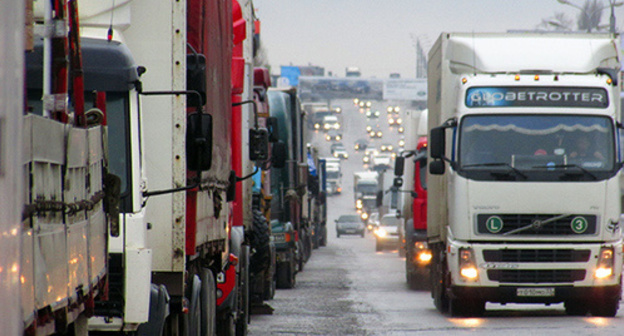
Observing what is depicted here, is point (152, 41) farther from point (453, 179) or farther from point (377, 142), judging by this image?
point (377, 142)

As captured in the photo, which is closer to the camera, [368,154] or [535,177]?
[535,177]

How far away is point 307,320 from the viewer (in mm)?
16688

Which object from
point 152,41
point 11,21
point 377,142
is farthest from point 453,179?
point 377,142

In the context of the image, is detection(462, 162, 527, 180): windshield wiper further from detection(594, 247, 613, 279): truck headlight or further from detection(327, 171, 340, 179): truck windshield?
detection(327, 171, 340, 179): truck windshield

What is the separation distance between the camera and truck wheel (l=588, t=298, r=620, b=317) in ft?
55.4

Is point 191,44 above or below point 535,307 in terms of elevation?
above

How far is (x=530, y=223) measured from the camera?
16.6 metres

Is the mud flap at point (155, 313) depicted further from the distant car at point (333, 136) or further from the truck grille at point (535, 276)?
the distant car at point (333, 136)

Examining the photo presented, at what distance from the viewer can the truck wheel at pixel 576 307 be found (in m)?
17.6

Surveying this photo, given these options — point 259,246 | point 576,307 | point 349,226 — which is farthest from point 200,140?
point 349,226

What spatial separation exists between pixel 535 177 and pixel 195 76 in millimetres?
8819

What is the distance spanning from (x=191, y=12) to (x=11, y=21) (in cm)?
539

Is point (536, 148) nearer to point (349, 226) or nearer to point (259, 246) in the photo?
point (259, 246)

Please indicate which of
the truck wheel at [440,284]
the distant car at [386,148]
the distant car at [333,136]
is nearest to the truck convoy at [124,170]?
the truck wheel at [440,284]
